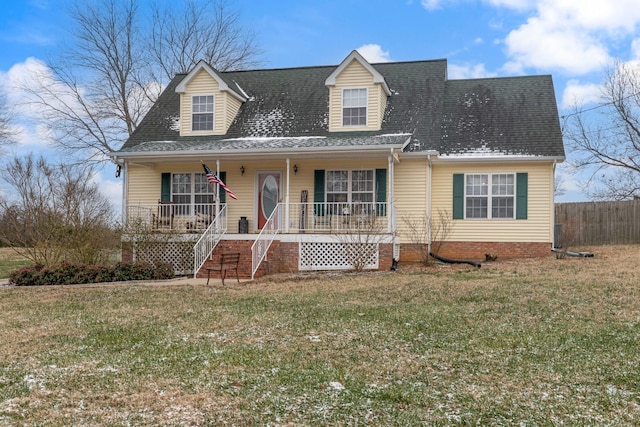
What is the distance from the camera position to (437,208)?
1719 centimetres

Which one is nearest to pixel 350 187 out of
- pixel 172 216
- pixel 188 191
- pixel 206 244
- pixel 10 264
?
pixel 206 244

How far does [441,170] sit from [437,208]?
1.14m

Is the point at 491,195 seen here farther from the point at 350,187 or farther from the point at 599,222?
the point at 599,222

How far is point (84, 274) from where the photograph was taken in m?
13.9

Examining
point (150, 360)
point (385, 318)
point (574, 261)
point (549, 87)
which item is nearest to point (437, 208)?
point (574, 261)

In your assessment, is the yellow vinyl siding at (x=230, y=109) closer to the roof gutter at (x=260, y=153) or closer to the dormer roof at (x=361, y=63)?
the roof gutter at (x=260, y=153)

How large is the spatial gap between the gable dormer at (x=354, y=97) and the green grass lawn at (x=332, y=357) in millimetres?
7993

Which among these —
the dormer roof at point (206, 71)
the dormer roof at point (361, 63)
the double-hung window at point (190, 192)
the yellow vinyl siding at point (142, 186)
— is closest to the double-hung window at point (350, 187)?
the dormer roof at point (361, 63)

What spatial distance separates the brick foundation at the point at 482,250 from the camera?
16625 millimetres

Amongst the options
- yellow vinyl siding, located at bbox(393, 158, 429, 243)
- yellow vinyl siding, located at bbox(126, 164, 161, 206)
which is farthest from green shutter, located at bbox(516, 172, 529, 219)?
yellow vinyl siding, located at bbox(126, 164, 161, 206)

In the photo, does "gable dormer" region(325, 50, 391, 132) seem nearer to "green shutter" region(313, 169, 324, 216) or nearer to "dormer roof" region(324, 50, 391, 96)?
"dormer roof" region(324, 50, 391, 96)

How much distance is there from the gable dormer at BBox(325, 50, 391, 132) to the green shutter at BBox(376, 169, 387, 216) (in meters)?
1.66

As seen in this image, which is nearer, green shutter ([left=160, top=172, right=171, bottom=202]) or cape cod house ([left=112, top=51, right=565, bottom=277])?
cape cod house ([left=112, top=51, right=565, bottom=277])

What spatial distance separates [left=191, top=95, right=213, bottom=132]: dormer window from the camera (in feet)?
61.8
